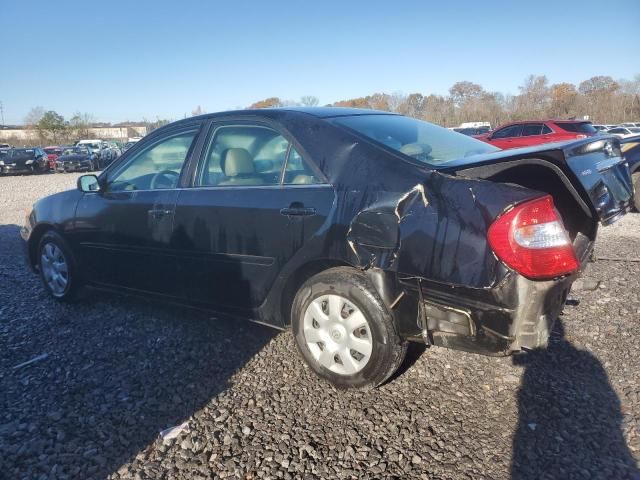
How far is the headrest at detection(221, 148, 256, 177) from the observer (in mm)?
3354

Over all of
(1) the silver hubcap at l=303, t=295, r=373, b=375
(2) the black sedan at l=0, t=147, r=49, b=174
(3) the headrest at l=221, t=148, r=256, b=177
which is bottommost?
(1) the silver hubcap at l=303, t=295, r=373, b=375

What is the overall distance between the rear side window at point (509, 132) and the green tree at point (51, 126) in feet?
182

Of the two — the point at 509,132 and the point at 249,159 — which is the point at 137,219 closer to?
the point at 249,159

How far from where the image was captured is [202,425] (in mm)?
2660

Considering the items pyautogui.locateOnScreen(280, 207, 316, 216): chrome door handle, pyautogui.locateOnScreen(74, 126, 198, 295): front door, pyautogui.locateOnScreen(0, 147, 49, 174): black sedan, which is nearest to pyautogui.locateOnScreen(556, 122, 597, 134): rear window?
pyautogui.locateOnScreen(74, 126, 198, 295): front door

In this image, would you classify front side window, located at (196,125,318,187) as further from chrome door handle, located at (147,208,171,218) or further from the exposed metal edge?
the exposed metal edge

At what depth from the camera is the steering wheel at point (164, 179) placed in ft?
12.1

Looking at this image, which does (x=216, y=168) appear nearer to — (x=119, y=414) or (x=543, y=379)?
(x=119, y=414)

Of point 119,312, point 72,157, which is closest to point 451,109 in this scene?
point 72,157

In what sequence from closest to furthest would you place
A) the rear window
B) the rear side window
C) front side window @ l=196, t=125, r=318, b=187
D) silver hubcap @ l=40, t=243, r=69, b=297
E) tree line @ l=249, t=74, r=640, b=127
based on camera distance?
1. front side window @ l=196, t=125, r=318, b=187
2. silver hubcap @ l=40, t=243, r=69, b=297
3. the rear window
4. the rear side window
5. tree line @ l=249, t=74, r=640, b=127

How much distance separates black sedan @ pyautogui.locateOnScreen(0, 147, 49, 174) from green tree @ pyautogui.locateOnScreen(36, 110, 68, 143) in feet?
116

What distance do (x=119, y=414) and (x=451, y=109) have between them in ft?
181

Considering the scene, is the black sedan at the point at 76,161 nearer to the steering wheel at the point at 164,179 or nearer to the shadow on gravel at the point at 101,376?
the shadow on gravel at the point at 101,376

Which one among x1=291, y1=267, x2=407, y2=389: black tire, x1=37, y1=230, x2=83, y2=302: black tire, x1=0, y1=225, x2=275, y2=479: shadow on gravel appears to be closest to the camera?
x1=0, y1=225, x2=275, y2=479: shadow on gravel
